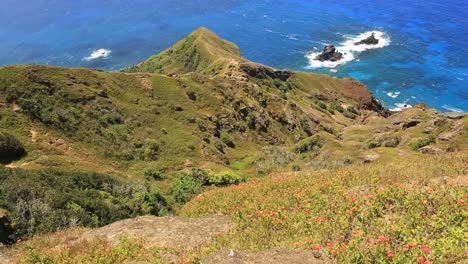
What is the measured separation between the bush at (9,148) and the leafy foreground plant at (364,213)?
2574 cm

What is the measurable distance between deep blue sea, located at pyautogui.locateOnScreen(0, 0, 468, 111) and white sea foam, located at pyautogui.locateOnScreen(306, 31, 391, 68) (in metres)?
0.72

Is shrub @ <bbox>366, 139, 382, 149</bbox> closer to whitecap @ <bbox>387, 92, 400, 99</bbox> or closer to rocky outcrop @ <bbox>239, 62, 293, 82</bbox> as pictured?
rocky outcrop @ <bbox>239, 62, 293, 82</bbox>

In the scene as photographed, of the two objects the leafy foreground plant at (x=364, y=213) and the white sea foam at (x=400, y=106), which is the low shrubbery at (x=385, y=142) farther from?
the white sea foam at (x=400, y=106)

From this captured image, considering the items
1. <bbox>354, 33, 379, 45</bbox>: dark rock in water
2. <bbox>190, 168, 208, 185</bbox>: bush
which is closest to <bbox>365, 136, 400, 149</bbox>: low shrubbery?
<bbox>190, 168, 208, 185</bbox>: bush

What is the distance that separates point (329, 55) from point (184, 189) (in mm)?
131551

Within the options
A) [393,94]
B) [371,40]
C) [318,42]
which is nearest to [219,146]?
[393,94]

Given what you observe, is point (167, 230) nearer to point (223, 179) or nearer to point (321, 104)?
point (223, 179)

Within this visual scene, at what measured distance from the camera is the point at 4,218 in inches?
824

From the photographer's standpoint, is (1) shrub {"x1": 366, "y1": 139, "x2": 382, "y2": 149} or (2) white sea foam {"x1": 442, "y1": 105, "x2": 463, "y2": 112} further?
(2) white sea foam {"x1": 442, "y1": 105, "x2": 463, "y2": 112}

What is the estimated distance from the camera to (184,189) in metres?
38.6

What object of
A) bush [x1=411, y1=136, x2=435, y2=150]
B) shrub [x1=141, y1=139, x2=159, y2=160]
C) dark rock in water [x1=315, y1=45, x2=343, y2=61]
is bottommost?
dark rock in water [x1=315, y1=45, x2=343, y2=61]

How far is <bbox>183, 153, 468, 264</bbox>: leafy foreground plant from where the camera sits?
37.1ft

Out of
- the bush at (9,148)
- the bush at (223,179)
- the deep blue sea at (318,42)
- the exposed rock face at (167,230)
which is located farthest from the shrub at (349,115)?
the exposed rock face at (167,230)

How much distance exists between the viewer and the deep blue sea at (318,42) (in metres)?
138
